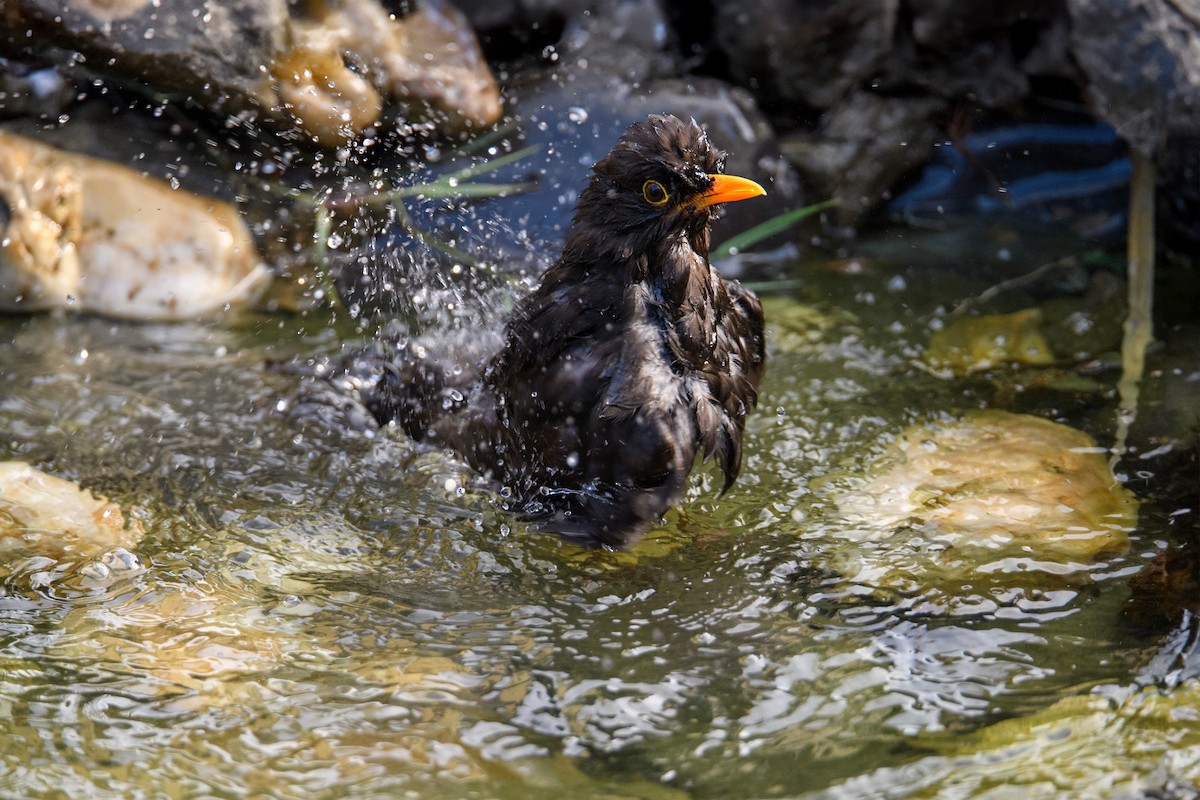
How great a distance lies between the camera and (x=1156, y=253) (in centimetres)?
557

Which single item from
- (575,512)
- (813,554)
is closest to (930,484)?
(813,554)

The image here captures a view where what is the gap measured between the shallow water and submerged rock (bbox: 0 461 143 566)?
6 cm

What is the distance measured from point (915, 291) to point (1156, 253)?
1195mm

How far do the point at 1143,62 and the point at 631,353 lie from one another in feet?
9.97

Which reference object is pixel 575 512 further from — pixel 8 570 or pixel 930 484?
pixel 8 570

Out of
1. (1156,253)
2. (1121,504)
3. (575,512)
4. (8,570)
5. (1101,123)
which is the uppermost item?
(1101,123)

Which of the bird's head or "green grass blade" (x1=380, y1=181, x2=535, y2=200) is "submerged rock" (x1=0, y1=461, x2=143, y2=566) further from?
"green grass blade" (x1=380, y1=181, x2=535, y2=200)

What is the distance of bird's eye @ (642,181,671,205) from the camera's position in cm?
355

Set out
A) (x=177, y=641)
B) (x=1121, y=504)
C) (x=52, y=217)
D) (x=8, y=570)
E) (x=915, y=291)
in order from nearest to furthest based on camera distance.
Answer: (x=177, y=641) → (x=8, y=570) → (x=1121, y=504) → (x=52, y=217) → (x=915, y=291)

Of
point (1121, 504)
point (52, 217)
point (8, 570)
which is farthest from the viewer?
point (52, 217)

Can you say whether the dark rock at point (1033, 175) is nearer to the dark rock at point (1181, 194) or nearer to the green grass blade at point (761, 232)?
the dark rock at point (1181, 194)

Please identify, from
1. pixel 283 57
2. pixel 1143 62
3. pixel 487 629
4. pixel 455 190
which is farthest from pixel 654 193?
pixel 1143 62

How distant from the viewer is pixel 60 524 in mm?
3725

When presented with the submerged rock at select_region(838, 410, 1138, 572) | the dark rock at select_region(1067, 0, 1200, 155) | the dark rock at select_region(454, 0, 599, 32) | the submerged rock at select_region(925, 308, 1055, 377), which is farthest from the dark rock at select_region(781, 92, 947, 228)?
the submerged rock at select_region(838, 410, 1138, 572)
